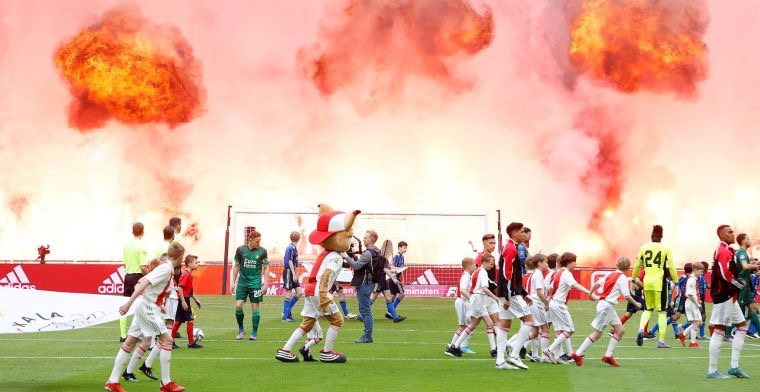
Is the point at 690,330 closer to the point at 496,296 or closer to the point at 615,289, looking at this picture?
the point at 615,289

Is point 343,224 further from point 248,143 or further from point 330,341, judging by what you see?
point 248,143

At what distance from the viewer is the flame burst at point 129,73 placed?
154ft

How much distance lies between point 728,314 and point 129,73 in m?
37.8

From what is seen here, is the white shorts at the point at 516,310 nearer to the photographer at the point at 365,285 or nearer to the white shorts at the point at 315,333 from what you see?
the white shorts at the point at 315,333

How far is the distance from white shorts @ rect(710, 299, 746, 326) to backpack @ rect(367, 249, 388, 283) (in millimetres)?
7653

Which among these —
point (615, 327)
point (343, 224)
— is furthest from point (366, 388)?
point (615, 327)

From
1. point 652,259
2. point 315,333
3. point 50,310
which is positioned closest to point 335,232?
point 315,333

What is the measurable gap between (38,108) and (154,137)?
18.1 feet

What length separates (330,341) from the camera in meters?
15.8

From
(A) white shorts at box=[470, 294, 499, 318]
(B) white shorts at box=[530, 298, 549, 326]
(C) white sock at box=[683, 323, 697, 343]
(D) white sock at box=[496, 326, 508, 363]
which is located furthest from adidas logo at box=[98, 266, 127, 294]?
(D) white sock at box=[496, 326, 508, 363]

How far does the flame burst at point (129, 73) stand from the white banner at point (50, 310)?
3545cm

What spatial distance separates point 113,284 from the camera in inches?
1478

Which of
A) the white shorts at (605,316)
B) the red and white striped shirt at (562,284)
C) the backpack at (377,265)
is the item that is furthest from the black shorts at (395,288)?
the white shorts at (605,316)

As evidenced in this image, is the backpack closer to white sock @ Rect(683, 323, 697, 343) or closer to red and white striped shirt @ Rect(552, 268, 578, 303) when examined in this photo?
red and white striped shirt @ Rect(552, 268, 578, 303)
